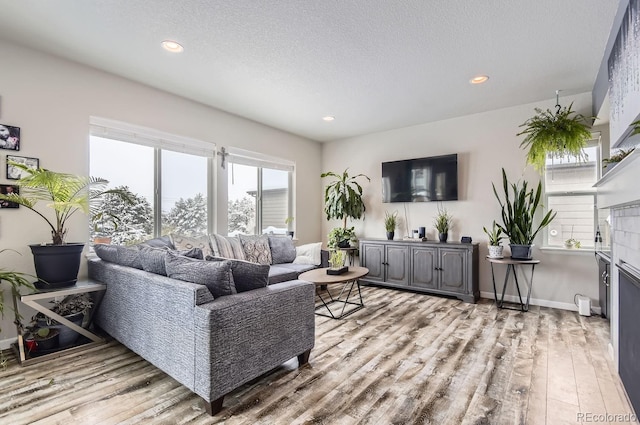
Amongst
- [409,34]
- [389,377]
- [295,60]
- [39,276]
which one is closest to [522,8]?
[409,34]

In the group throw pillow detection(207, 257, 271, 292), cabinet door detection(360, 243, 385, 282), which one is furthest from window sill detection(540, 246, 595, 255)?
throw pillow detection(207, 257, 271, 292)

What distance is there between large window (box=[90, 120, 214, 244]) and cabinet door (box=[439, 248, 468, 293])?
330cm

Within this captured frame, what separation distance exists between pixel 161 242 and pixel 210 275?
1803mm

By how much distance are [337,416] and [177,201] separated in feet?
10.5

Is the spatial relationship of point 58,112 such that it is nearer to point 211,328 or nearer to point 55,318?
point 55,318

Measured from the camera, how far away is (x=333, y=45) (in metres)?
2.66

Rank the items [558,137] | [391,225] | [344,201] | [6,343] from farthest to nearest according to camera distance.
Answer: [344,201]
[391,225]
[558,137]
[6,343]

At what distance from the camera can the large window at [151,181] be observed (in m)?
3.30

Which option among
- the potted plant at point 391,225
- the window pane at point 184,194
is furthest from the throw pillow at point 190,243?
the potted plant at point 391,225

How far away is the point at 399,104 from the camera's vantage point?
405 centimetres

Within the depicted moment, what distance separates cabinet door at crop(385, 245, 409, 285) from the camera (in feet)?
15.0

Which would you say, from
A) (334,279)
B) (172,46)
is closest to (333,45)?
(172,46)

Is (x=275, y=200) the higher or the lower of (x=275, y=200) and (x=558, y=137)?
the lower

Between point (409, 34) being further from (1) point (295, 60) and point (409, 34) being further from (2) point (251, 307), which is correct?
(2) point (251, 307)
